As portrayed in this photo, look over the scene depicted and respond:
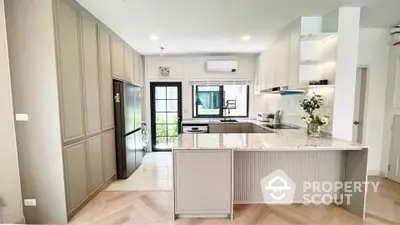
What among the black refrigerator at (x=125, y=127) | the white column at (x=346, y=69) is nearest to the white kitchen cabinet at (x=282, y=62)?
the white column at (x=346, y=69)

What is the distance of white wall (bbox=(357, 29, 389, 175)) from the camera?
3742 millimetres

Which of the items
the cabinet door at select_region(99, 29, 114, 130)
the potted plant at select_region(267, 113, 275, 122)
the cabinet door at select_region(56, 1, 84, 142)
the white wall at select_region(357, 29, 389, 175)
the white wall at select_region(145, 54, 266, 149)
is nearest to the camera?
the cabinet door at select_region(56, 1, 84, 142)

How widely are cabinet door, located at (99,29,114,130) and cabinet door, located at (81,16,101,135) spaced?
0.16m

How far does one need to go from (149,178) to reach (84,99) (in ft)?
6.15

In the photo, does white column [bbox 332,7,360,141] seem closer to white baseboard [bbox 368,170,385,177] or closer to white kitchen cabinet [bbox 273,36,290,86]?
white kitchen cabinet [bbox 273,36,290,86]

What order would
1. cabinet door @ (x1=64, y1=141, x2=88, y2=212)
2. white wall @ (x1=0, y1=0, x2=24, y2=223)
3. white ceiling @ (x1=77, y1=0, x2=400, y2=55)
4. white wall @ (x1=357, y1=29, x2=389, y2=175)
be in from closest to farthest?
white wall @ (x1=0, y1=0, x2=24, y2=223) → cabinet door @ (x1=64, y1=141, x2=88, y2=212) → white ceiling @ (x1=77, y1=0, x2=400, y2=55) → white wall @ (x1=357, y1=29, x2=389, y2=175)

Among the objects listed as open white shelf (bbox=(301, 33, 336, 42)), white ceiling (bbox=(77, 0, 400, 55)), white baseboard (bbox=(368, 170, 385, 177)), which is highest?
white ceiling (bbox=(77, 0, 400, 55))

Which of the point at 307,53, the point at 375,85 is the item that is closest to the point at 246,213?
the point at 307,53

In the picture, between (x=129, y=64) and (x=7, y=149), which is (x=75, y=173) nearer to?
(x=7, y=149)

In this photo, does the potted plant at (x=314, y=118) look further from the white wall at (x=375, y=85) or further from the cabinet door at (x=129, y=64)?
the cabinet door at (x=129, y=64)

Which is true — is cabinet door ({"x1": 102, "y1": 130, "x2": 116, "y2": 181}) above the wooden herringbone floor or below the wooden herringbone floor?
above

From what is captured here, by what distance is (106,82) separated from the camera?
11.6 ft
